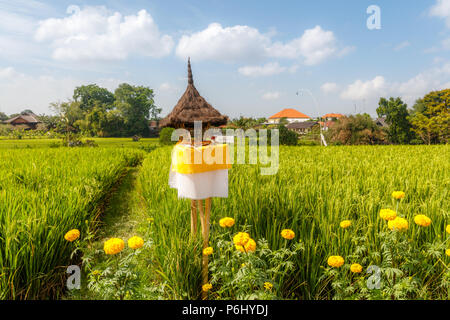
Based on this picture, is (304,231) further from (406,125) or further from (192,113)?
(406,125)

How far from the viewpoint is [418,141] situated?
27.4m

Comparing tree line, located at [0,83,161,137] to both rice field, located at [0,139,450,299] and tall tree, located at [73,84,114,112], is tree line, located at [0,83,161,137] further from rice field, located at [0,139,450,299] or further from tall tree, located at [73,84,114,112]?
rice field, located at [0,139,450,299]

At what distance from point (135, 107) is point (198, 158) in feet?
127

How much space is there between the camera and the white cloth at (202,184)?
1694mm

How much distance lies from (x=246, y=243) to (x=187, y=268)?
2.54ft

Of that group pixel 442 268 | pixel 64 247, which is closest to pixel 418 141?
pixel 442 268

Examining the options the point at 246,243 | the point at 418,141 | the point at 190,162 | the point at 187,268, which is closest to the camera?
the point at 246,243

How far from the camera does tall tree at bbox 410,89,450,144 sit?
25875mm

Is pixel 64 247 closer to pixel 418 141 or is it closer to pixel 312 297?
pixel 312 297

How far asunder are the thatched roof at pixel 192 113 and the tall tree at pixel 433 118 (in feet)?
110

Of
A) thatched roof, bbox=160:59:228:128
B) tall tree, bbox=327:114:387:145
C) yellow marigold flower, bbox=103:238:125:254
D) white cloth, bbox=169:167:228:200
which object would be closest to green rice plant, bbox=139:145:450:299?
white cloth, bbox=169:167:228:200

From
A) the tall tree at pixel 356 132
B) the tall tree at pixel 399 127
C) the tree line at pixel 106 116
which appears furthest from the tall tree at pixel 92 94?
the tall tree at pixel 399 127

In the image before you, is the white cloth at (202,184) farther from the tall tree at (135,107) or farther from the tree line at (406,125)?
the tall tree at (135,107)

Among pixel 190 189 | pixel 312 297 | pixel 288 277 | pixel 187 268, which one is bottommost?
pixel 312 297
